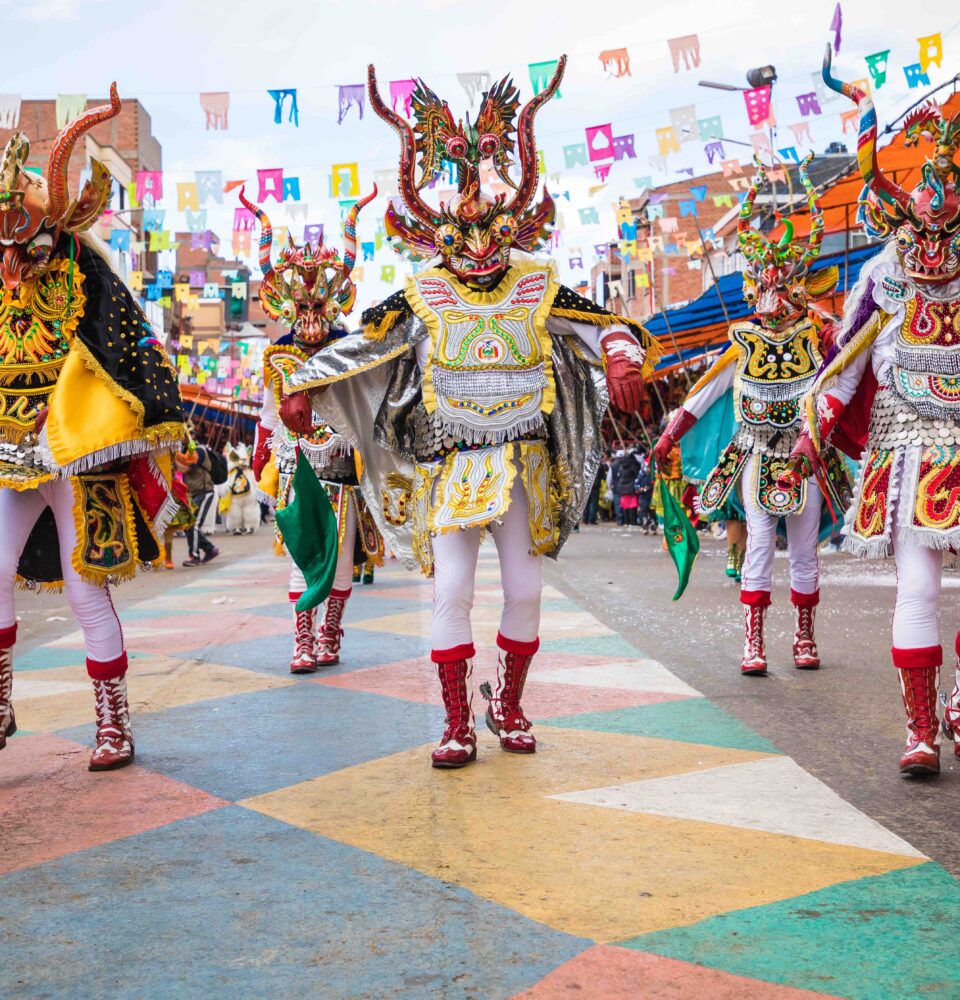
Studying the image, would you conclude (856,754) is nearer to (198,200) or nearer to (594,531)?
(198,200)

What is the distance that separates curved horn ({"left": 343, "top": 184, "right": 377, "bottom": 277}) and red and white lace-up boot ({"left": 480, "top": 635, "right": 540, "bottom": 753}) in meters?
3.38

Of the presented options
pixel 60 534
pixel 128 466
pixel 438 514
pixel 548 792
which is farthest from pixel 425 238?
pixel 548 792

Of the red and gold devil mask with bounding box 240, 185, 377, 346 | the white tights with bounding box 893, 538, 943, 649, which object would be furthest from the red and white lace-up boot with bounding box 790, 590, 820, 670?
the red and gold devil mask with bounding box 240, 185, 377, 346

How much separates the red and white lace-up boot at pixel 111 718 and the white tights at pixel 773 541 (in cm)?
364

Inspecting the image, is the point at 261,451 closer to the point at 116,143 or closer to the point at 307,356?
the point at 307,356

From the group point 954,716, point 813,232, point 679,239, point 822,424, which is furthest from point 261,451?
point 679,239

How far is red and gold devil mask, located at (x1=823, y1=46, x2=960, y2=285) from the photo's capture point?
468cm

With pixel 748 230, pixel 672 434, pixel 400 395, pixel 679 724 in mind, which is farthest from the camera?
pixel 748 230

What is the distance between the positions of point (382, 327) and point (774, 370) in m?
3.07

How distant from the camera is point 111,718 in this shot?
15.7 feet

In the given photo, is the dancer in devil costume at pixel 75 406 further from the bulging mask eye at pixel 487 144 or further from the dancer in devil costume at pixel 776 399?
the dancer in devil costume at pixel 776 399

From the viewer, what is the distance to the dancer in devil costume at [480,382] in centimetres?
476

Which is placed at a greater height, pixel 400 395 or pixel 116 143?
pixel 116 143

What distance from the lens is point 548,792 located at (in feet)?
13.9
